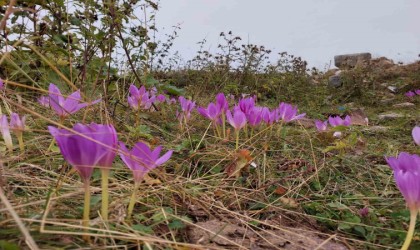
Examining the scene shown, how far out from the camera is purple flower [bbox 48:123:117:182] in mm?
759

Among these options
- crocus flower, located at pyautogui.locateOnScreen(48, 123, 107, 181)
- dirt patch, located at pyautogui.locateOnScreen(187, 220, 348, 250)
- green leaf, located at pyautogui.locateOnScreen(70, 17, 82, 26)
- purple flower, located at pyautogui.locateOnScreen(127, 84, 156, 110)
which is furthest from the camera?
green leaf, located at pyautogui.locateOnScreen(70, 17, 82, 26)

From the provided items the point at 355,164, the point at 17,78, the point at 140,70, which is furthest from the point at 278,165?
the point at 140,70

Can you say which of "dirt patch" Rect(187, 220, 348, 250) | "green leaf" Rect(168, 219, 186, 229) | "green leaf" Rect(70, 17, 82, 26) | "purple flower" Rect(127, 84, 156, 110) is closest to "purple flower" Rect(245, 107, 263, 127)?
"purple flower" Rect(127, 84, 156, 110)

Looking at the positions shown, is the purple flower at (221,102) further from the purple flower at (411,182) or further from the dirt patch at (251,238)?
the purple flower at (411,182)

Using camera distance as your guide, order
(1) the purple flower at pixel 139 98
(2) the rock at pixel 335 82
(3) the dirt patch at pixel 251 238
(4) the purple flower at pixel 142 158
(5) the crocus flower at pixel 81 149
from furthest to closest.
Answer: (2) the rock at pixel 335 82 < (1) the purple flower at pixel 139 98 < (3) the dirt patch at pixel 251 238 < (4) the purple flower at pixel 142 158 < (5) the crocus flower at pixel 81 149

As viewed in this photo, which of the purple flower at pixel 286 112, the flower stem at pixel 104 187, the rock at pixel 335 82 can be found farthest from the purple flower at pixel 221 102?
the rock at pixel 335 82

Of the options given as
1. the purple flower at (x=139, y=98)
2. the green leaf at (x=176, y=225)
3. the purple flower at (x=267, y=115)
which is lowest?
the green leaf at (x=176, y=225)

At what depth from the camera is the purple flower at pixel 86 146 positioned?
759mm

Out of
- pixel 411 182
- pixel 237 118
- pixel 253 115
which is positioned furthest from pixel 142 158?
pixel 253 115

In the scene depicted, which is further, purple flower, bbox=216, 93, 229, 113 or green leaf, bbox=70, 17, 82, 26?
green leaf, bbox=70, 17, 82, 26

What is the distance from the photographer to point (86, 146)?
770 mm

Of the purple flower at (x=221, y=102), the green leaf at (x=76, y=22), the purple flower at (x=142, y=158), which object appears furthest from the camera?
the green leaf at (x=76, y=22)

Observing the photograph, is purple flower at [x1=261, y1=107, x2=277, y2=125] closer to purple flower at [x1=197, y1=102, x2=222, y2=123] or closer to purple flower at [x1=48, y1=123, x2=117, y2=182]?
purple flower at [x1=197, y1=102, x2=222, y2=123]

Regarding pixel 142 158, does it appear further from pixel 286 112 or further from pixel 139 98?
pixel 286 112
